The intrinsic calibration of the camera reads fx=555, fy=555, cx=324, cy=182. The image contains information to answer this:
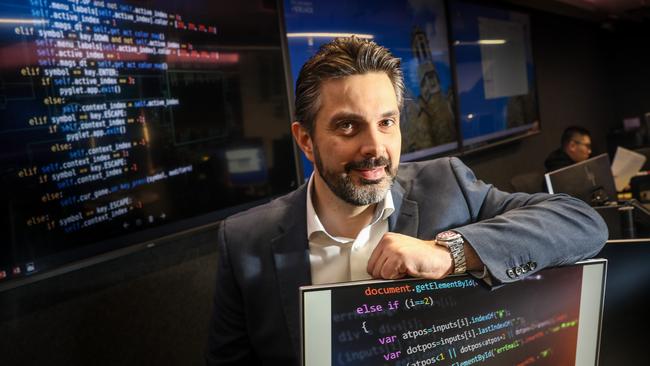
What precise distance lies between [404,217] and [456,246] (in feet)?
1.05

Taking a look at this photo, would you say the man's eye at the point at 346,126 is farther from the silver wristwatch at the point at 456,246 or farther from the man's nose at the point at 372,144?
the silver wristwatch at the point at 456,246

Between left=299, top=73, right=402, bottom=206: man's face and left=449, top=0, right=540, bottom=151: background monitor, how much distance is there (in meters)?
3.06

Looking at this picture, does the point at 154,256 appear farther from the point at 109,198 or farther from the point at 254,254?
the point at 254,254

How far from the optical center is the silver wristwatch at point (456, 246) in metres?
1.02

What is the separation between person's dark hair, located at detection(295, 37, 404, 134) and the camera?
1.22m

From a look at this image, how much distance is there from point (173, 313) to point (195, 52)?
1.01 m

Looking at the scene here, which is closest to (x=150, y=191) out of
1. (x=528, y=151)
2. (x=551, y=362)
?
(x=551, y=362)

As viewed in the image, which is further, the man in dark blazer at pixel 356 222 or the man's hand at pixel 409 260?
the man in dark blazer at pixel 356 222

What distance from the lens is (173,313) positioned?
2143mm

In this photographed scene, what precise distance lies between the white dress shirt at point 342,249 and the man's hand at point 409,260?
0.90 feet

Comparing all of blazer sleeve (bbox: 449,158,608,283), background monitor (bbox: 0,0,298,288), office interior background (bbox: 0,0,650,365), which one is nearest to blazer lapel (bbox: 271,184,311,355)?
blazer sleeve (bbox: 449,158,608,283)

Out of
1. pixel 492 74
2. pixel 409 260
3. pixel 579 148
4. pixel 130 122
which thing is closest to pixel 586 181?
pixel 409 260

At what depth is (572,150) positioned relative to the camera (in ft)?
14.5

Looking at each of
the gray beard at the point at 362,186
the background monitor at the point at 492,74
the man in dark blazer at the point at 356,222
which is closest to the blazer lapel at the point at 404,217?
the man in dark blazer at the point at 356,222
